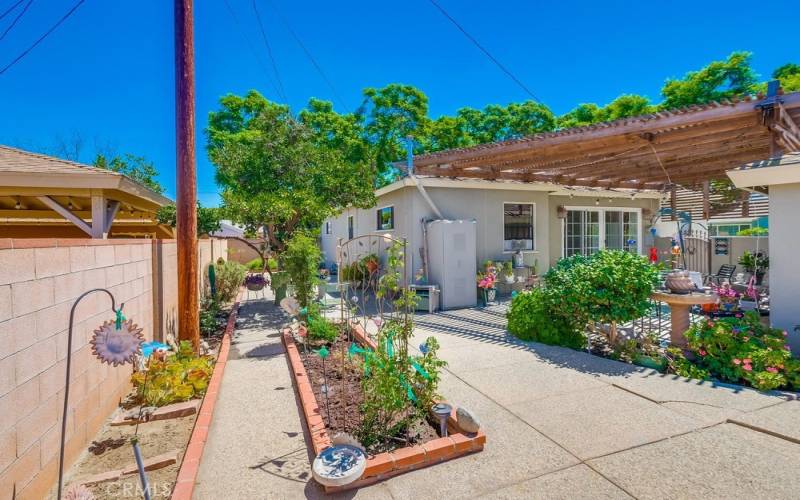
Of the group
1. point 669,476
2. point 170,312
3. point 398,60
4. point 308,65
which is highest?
point 398,60

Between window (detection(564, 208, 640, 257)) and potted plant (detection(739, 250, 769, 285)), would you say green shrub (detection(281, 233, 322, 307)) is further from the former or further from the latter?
potted plant (detection(739, 250, 769, 285))

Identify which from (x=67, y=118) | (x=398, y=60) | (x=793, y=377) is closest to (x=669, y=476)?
(x=793, y=377)

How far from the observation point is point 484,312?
927 cm

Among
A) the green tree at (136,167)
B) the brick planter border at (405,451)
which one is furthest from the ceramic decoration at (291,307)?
the green tree at (136,167)

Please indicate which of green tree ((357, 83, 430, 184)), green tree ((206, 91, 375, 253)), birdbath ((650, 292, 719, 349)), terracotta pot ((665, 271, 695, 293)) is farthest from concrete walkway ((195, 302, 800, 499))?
green tree ((357, 83, 430, 184))

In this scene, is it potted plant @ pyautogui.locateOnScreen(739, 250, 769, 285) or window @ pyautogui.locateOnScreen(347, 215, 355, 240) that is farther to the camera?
window @ pyautogui.locateOnScreen(347, 215, 355, 240)

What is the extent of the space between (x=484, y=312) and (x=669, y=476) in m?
6.38

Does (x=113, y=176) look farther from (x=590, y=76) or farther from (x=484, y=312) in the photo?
Result: (x=590, y=76)

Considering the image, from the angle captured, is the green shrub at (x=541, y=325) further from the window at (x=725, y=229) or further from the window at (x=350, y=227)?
the window at (x=725, y=229)

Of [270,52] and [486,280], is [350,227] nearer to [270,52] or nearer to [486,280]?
[270,52]

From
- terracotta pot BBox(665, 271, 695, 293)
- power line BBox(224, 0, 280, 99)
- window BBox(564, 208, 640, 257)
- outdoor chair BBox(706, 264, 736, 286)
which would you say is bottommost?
outdoor chair BBox(706, 264, 736, 286)

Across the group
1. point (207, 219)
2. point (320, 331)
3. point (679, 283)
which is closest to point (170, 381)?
point (320, 331)

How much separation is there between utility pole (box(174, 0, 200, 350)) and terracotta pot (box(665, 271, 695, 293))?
7.01m

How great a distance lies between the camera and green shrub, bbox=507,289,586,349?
632 centimetres
